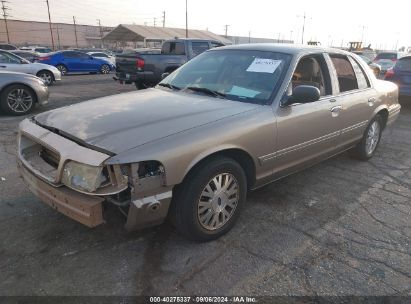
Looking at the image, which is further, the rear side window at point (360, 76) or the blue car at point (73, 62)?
the blue car at point (73, 62)

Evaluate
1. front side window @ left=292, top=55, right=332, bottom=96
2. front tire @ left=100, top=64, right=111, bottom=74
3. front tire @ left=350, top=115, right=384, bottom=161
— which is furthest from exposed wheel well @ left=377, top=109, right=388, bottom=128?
front tire @ left=100, top=64, right=111, bottom=74

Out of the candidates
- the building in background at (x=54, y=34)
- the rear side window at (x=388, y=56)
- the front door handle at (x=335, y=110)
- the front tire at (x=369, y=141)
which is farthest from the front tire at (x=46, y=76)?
the building in background at (x=54, y=34)

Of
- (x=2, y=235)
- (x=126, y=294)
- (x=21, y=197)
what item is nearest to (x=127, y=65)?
(x=21, y=197)

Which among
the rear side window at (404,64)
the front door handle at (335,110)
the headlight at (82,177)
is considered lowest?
the headlight at (82,177)

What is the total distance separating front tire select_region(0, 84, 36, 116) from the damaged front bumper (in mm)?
5779

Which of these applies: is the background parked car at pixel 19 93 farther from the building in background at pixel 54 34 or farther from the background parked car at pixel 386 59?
the building in background at pixel 54 34

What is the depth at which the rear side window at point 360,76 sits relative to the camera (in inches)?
189

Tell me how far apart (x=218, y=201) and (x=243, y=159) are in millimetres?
475

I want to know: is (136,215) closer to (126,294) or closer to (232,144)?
(126,294)

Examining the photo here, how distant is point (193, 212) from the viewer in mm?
2826

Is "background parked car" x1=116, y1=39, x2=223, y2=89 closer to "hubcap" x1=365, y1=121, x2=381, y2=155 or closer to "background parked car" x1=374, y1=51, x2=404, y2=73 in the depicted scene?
"hubcap" x1=365, y1=121, x2=381, y2=155

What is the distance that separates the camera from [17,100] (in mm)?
7965

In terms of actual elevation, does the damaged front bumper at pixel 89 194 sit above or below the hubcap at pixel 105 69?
above

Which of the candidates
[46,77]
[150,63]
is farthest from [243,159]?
[46,77]
